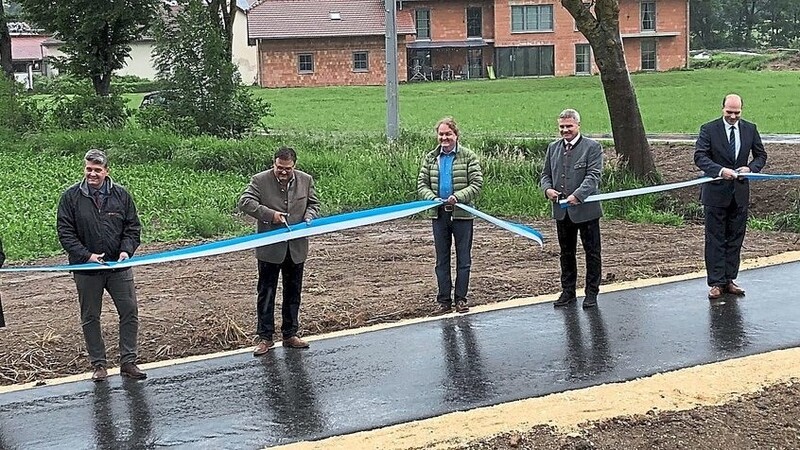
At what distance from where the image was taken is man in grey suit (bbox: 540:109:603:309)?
9734mm

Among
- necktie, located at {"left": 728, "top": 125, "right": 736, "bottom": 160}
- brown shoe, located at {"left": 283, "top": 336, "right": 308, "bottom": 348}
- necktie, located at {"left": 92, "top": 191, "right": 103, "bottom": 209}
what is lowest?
brown shoe, located at {"left": 283, "top": 336, "right": 308, "bottom": 348}

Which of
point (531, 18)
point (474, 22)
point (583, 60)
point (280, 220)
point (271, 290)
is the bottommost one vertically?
point (271, 290)

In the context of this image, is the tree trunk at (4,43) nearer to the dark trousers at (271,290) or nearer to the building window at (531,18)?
the building window at (531,18)

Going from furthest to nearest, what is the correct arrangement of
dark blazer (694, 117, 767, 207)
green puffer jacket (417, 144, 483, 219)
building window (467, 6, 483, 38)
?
building window (467, 6, 483, 38)
dark blazer (694, 117, 767, 207)
green puffer jacket (417, 144, 483, 219)

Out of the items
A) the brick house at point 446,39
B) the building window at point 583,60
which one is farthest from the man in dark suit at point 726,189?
the building window at point 583,60

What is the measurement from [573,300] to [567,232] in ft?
2.18

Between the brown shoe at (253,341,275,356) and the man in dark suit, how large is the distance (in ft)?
13.8

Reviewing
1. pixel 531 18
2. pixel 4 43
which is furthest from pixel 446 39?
pixel 4 43

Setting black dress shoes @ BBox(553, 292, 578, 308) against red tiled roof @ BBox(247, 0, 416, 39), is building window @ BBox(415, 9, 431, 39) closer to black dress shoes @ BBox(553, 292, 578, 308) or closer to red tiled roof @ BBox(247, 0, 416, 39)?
red tiled roof @ BBox(247, 0, 416, 39)

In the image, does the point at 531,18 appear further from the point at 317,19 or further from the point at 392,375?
the point at 392,375

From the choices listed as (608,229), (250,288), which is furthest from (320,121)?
(250,288)

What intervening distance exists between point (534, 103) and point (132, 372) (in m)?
38.6

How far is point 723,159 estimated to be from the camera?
1009 cm

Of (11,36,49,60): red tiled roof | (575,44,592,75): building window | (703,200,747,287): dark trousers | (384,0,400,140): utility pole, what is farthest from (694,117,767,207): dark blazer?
(11,36,49,60): red tiled roof
